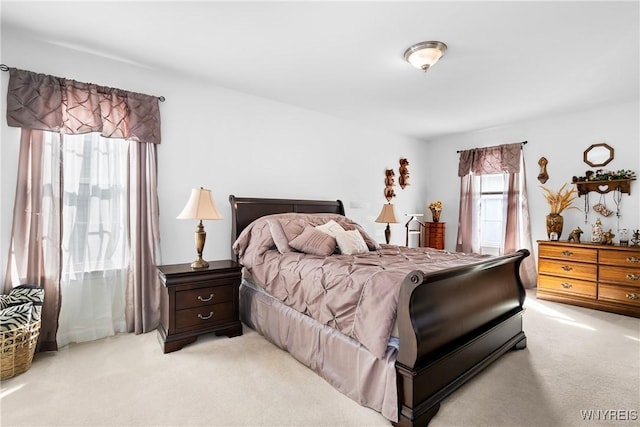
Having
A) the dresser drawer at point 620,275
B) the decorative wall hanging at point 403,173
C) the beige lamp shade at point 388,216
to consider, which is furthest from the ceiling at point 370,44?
the dresser drawer at point 620,275

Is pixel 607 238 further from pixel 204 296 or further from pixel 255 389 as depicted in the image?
pixel 204 296

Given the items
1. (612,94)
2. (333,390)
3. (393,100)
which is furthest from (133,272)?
(612,94)

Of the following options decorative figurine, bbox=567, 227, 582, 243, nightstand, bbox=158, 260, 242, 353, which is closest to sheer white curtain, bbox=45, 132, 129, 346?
nightstand, bbox=158, 260, 242, 353

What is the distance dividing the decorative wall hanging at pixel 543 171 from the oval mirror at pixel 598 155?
466 mm

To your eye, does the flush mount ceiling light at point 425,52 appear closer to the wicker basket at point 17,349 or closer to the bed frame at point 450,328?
the bed frame at point 450,328

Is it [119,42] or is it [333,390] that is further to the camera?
[119,42]

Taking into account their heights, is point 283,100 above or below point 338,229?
above

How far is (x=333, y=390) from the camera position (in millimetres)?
2039

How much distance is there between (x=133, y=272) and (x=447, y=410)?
2810mm

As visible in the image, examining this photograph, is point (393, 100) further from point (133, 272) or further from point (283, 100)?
point (133, 272)

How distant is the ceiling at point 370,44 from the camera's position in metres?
2.19

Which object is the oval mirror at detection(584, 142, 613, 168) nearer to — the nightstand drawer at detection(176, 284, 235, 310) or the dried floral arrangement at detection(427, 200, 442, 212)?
the dried floral arrangement at detection(427, 200, 442, 212)

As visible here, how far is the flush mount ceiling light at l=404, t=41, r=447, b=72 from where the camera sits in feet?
8.45

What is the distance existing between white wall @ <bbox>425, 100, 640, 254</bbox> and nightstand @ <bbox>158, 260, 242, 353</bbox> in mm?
4577
